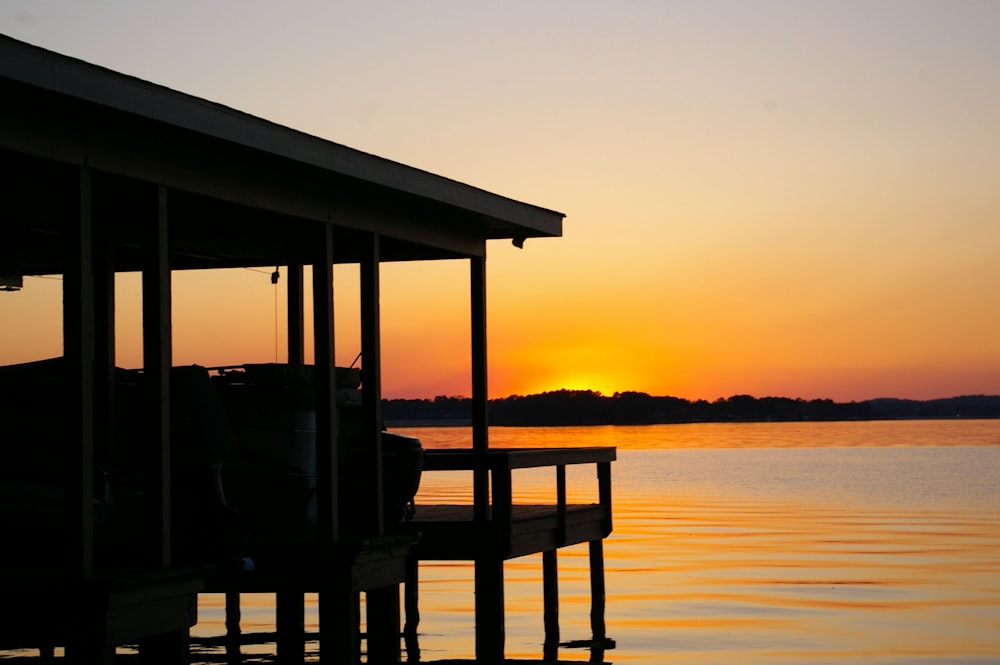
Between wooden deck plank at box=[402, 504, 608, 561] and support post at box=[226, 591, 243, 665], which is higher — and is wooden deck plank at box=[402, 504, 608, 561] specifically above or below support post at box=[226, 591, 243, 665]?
above

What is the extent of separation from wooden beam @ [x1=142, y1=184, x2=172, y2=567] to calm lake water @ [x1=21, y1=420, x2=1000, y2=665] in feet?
29.9

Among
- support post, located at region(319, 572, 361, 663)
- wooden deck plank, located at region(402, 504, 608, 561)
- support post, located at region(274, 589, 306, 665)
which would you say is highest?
wooden deck plank, located at region(402, 504, 608, 561)

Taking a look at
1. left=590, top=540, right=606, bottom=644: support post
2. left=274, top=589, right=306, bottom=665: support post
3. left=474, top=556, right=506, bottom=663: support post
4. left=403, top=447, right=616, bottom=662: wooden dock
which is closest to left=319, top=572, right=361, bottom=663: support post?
left=403, top=447, right=616, bottom=662: wooden dock

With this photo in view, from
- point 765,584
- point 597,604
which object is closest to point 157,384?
point 597,604

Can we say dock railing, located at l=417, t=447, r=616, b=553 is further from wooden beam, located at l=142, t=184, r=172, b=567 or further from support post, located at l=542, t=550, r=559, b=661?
wooden beam, located at l=142, t=184, r=172, b=567

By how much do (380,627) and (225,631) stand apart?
7469 millimetres

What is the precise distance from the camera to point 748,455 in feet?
334

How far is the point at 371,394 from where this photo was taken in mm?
13031

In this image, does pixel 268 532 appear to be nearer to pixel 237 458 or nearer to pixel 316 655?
pixel 237 458

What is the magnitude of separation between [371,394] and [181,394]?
98.4 inches

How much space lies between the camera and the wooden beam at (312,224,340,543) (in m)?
12.1

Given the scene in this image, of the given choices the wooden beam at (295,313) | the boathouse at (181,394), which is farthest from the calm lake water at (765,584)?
the boathouse at (181,394)

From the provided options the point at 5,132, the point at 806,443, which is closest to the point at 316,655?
the point at 5,132

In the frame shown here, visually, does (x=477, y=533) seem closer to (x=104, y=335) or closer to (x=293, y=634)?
(x=293, y=634)
